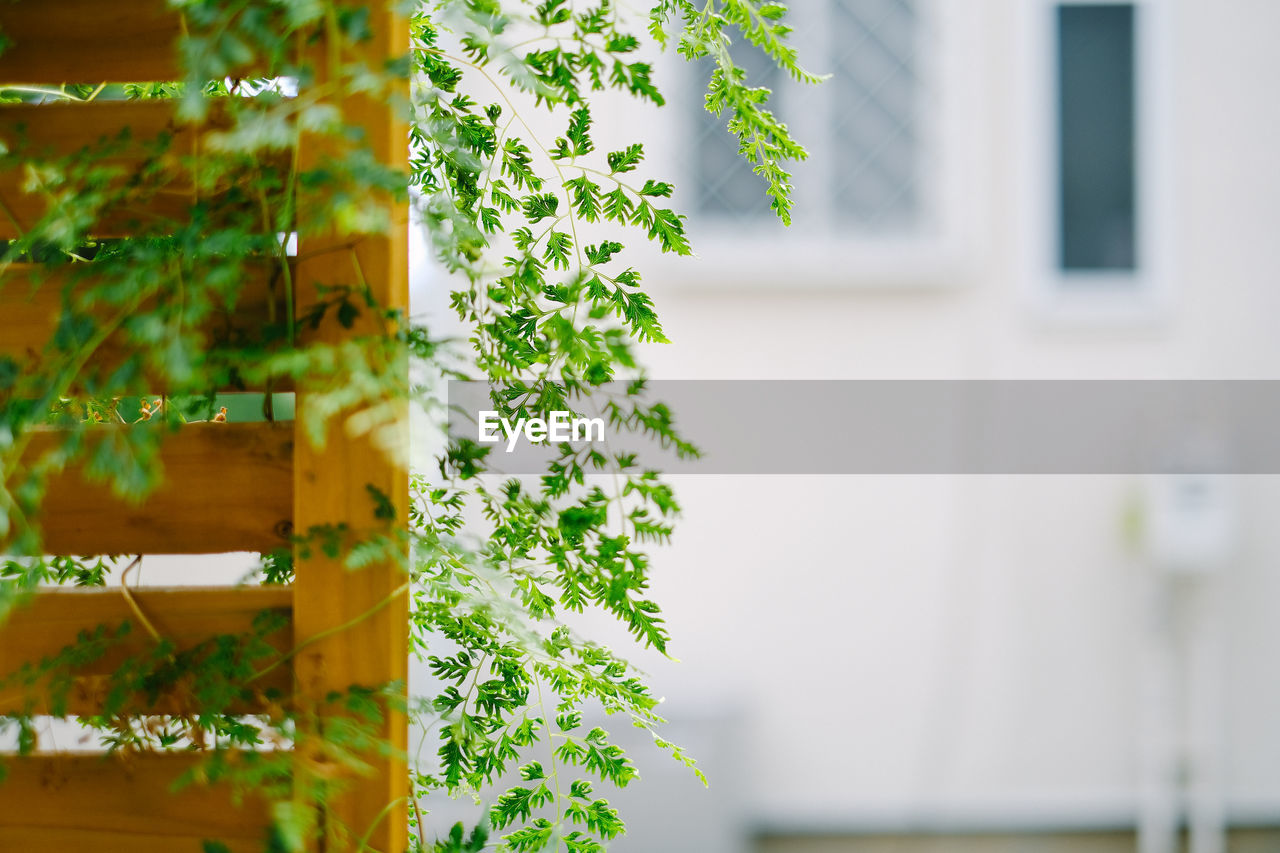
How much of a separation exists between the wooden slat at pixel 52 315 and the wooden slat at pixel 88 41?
0.12 m

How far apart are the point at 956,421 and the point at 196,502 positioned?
7.62 feet

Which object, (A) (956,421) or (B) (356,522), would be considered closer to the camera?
(B) (356,522)

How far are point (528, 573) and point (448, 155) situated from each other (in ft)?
0.86

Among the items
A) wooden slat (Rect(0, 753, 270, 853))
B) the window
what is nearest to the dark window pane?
the window

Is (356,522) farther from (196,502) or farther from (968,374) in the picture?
(968,374)

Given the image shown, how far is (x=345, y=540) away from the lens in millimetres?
544

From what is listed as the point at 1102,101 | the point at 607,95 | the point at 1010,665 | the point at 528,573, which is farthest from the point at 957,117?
the point at 528,573

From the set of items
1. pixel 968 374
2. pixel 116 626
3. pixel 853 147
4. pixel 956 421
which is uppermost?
pixel 853 147

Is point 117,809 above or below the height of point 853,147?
below

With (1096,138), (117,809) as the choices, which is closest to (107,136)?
(117,809)

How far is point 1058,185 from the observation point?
8.72ft

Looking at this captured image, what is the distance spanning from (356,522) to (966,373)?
2304 millimetres

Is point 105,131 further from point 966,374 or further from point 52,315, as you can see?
point 966,374

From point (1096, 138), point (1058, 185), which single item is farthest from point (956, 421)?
point (1096, 138)
